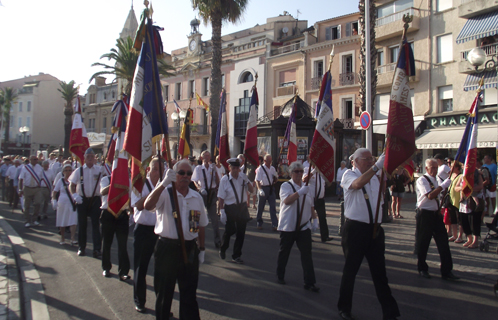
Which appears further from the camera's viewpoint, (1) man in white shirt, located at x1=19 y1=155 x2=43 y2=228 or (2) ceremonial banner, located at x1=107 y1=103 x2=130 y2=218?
(1) man in white shirt, located at x1=19 y1=155 x2=43 y2=228

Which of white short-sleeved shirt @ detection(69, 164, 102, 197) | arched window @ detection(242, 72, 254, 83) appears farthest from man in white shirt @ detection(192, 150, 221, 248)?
arched window @ detection(242, 72, 254, 83)

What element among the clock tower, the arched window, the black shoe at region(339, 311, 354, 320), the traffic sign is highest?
the clock tower

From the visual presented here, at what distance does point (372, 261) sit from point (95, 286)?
408 cm

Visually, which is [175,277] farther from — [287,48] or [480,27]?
[287,48]

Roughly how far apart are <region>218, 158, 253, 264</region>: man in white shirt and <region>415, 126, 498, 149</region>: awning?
54.5 ft

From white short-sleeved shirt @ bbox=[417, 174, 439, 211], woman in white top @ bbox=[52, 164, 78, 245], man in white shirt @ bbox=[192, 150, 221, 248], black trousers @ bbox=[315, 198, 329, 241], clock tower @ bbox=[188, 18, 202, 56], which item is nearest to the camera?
white short-sleeved shirt @ bbox=[417, 174, 439, 211]

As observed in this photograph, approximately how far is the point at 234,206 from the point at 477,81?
18932mm

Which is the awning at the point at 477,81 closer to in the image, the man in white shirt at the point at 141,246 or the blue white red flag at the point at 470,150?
the blue white red flag at the point at 470,150

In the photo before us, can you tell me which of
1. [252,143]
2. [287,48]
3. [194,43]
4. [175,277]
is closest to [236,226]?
[175,277]

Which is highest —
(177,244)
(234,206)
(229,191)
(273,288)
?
(229,191)

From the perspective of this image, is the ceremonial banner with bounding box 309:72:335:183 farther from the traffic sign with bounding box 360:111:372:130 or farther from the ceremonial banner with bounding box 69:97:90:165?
the ceremonial banner with bounding box 69:97:90:165

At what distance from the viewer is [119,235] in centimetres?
604

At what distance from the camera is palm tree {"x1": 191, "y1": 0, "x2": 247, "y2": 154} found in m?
19.1

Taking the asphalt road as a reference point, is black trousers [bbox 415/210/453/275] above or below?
above
